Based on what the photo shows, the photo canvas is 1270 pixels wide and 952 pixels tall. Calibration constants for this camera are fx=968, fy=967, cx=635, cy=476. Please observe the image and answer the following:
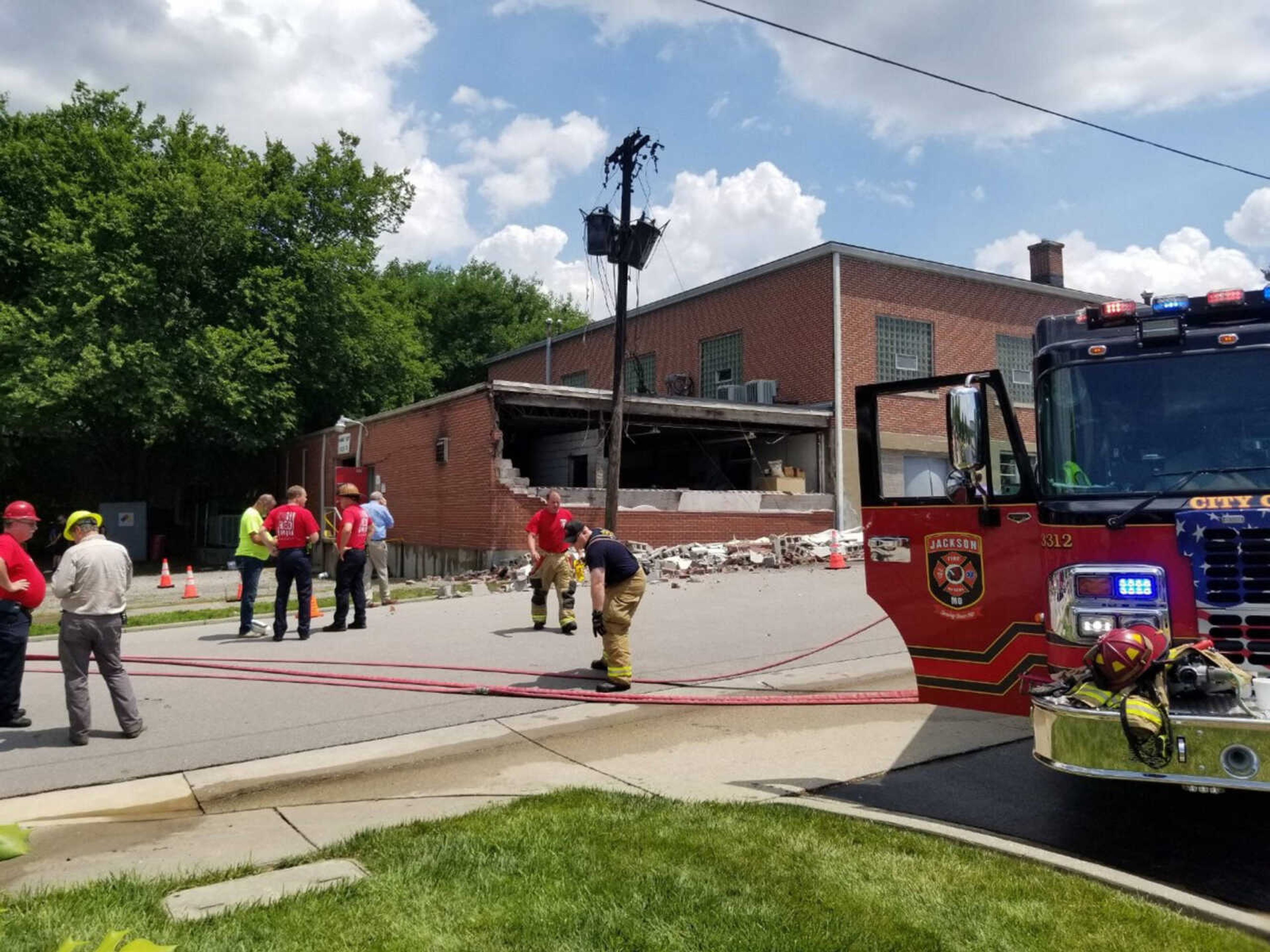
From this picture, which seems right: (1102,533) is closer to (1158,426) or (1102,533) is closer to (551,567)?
(1158,426)

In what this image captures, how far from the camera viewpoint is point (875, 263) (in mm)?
25062

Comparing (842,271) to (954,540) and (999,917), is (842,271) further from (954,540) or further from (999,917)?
(999,917)

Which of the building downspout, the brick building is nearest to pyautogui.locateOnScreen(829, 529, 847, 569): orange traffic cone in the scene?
the brick building

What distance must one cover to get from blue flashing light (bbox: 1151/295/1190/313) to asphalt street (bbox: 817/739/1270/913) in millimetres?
2445

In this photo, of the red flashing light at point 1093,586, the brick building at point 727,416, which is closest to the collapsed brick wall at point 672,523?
the brick building at point 727,416

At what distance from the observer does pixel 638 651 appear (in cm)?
1030

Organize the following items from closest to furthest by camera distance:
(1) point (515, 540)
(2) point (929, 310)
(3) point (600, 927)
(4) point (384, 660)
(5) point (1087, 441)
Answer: (3) point (600, 927) < (5) point (1087, 441) < (4) point (384, 660) < (1) point (515, 540) < (2) point (929, 310)

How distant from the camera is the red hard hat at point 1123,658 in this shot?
419cm

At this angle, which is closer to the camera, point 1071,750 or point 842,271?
point 1071,750

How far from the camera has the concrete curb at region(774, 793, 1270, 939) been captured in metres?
3.88

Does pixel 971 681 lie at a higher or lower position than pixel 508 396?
lower

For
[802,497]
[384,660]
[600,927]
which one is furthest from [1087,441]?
[802,497]

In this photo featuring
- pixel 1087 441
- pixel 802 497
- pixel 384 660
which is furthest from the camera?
pixel 802 497

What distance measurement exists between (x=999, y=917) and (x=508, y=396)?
701 inches
